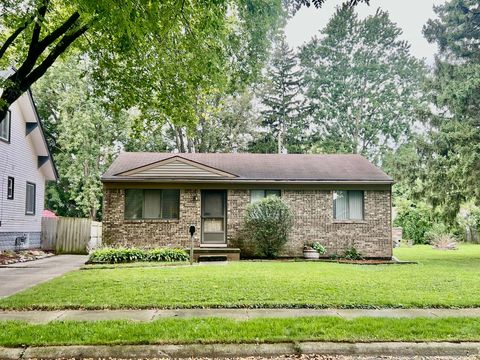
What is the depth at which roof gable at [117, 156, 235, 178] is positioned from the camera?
54.1 ft

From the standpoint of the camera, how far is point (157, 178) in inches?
646

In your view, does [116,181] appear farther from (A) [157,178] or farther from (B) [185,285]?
(B) [185,285]

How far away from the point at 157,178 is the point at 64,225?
7.06m

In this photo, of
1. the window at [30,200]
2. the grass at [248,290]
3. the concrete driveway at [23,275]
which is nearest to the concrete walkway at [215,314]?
the grass at [248,290]

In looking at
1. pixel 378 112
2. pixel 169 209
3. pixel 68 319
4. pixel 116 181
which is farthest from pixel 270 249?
pixel 378 112

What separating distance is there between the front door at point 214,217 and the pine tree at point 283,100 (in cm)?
2218

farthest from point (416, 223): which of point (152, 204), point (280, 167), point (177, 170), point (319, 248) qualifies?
point (152, 204)

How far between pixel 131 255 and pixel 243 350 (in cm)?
999

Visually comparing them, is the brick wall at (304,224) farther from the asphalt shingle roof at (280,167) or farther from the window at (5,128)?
the window at (5,128)

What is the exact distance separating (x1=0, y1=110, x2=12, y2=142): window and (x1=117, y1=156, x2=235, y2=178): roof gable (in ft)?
18.4

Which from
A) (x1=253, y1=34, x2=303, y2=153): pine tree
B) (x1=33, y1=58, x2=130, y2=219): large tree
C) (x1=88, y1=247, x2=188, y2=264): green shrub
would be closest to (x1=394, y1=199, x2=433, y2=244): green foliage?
(x1=253, y1=34, x2=303, y2=153): pine tree

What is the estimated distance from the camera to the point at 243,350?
15.9ft

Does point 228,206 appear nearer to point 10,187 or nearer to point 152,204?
point 152,204

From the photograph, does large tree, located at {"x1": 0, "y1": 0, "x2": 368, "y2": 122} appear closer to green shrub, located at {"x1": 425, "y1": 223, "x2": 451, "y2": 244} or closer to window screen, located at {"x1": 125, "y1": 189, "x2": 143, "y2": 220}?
window screen, located at {"x1": 125, "y1": 189, "x2": 143, "y2": 220}
